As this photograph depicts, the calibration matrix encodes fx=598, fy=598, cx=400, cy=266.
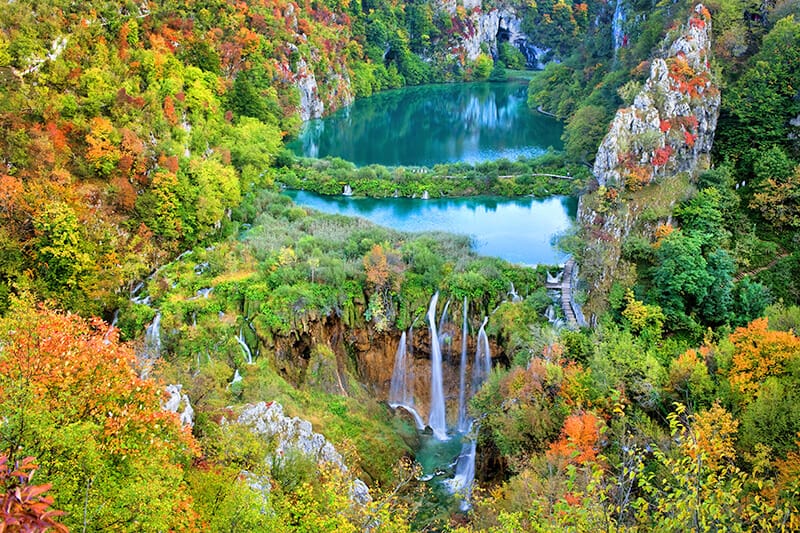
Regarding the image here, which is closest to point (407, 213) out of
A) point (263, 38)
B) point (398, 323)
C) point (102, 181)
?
point (398, 323)

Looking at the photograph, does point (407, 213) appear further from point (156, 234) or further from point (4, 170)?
point (4, 170)

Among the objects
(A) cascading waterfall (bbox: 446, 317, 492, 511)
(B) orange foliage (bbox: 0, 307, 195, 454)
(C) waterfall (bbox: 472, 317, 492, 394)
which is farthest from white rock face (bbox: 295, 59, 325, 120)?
(B) orange foliage (bbox: 0, 307, 195, 454)

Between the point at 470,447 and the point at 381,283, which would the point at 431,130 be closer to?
the point at 381,283

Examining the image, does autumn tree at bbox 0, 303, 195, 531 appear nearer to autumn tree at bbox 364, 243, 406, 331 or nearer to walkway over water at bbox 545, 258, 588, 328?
autumn tree at bbox 364, 243, 406, 331

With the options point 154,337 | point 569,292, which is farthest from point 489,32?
point 154,337

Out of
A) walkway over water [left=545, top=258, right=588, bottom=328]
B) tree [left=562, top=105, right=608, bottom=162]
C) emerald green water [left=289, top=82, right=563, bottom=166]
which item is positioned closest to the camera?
walkway over water [left=545, top=258, right=588, bottom=328]

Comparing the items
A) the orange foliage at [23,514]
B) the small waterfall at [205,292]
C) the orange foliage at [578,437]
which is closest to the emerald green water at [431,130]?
the small waterfall at [205,292]
